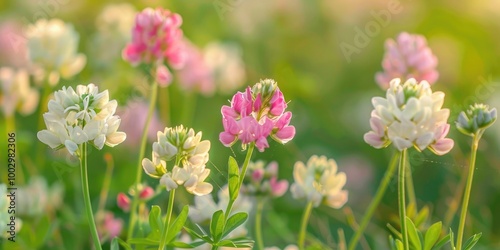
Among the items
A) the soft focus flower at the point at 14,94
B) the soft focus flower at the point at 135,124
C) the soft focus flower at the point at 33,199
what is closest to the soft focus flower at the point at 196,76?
the soft focus flower at the point at 135,124

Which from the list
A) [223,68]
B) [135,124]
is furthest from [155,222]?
[223,68]

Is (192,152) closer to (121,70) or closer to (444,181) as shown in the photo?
(444,181)

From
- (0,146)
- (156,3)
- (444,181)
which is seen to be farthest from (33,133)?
(444,181)

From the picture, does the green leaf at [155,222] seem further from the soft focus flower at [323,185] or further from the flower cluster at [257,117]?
the soft focus flower at [323,185]

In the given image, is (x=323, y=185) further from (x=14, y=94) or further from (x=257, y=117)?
(x=14, y=94)

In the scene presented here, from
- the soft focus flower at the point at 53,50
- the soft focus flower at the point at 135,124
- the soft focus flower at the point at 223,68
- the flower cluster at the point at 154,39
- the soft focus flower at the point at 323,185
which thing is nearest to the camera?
the soft focus flower at the point at 323,185

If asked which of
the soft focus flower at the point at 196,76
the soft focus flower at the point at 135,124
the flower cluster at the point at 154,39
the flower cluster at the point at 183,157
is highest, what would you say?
the soft focus flower at the point at 196,76
